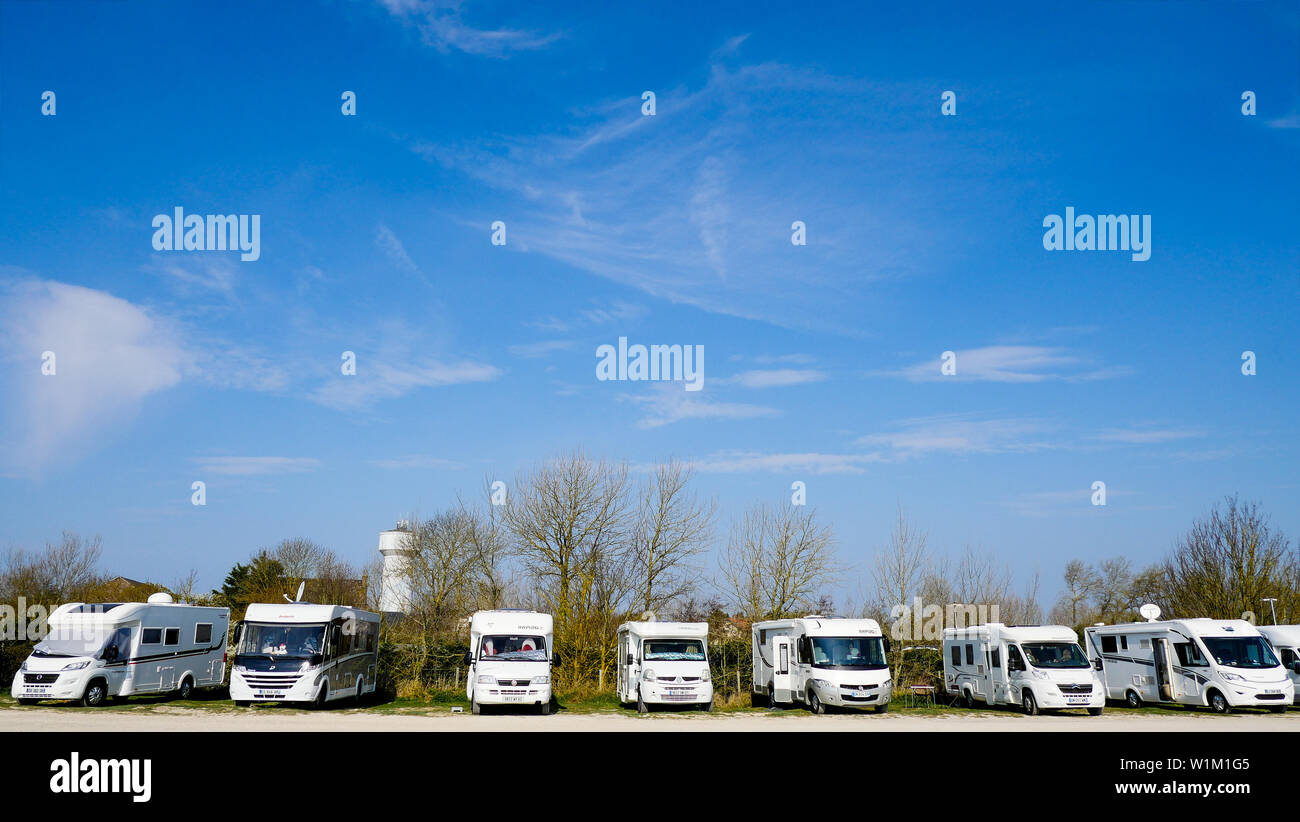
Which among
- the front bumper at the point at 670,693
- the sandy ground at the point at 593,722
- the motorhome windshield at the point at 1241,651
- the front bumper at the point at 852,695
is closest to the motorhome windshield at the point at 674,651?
the front bumper at the point at 670,693

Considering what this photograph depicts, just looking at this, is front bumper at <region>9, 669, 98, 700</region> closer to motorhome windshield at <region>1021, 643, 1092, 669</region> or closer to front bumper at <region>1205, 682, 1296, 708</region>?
motorhome windshield at <region>1021, 643, 1092, 669</region>

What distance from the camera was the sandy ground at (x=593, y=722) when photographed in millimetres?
18031

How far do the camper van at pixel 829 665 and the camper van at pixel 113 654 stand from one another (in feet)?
55.0

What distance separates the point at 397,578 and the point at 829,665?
29.8 metres

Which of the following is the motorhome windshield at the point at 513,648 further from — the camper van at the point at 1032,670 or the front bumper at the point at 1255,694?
the front bumper at the point at 1255,694

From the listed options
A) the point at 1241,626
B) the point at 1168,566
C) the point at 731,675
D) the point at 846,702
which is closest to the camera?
the point at 846,702

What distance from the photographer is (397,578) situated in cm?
4694

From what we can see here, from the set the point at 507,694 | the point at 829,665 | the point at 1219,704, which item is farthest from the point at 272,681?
the point at 1219,704

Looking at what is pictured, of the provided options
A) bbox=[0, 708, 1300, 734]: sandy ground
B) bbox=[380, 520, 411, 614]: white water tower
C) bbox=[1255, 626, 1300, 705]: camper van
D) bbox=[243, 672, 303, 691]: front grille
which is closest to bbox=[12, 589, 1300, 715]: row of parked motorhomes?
bbox=[243, 672, 303, 691]: front grille
